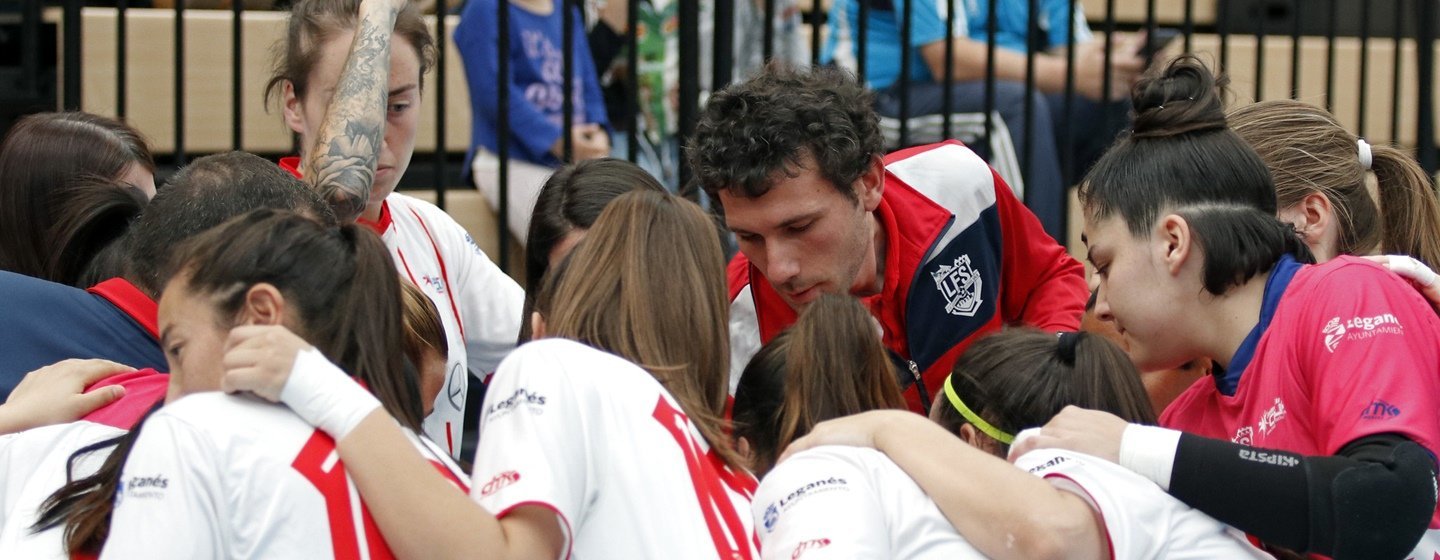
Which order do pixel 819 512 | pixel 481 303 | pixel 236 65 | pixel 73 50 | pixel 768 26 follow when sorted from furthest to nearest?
pixel 768 26 → pixel 236 65 → pixel 73 50 → pixel 481 303 → pixel 819 512

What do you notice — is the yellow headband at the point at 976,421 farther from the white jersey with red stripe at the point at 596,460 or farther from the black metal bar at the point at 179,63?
the black metal bar at the point at 179,63

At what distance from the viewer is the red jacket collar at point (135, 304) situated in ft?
9.20

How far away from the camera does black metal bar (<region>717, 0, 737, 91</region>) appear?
455 centimetres

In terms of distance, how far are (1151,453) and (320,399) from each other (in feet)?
4.02

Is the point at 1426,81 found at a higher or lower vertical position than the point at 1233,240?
higher

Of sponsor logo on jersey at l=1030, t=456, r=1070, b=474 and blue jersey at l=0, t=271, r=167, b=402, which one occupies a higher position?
blue jersey at l=0, t=271, r=167, b=402

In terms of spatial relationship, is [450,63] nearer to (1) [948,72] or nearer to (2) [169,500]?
(1) [948,72]

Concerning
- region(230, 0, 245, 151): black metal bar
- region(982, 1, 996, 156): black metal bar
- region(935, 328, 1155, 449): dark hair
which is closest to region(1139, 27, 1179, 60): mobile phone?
region(982, 1, 996, 156): black metal bar

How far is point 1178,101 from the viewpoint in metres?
2.93

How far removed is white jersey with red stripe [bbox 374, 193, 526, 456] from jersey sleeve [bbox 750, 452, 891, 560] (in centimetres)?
103

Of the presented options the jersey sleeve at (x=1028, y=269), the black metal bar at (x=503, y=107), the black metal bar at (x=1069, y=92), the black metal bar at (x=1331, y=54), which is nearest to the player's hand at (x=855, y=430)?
the jersey sleeve at (x=1028, y=269)

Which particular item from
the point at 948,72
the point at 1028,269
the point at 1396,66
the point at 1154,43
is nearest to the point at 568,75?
the point at 948,72

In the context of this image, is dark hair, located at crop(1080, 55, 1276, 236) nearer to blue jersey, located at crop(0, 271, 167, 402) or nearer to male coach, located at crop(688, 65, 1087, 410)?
male coach, located at crop(688, 65, 1087, 410)

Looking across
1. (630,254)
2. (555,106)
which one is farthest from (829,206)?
(555,106)
